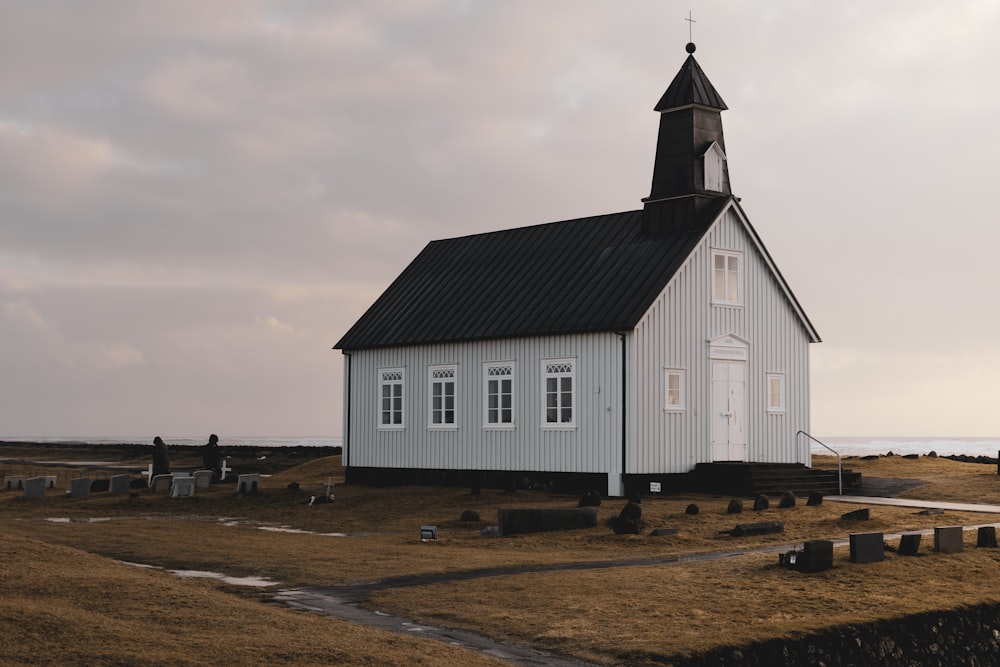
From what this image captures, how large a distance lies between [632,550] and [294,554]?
5.92m

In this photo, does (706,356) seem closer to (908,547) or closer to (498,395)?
(498,395)

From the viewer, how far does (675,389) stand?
108 ft

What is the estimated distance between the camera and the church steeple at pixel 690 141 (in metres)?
35.1

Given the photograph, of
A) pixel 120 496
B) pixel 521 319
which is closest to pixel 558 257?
pixel 521 319

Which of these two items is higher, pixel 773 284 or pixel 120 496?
pixel 773 284

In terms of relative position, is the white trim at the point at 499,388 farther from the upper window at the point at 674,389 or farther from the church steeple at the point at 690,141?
the church steeple at the point at 690,141

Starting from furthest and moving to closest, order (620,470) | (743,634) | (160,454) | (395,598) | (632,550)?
(160,454)
(620,470)
(632,550)
(395,598)
(743,634)

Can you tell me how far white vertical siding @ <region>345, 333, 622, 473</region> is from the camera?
3225 centimetres

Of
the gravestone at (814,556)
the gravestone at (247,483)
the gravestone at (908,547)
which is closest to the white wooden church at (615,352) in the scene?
the gravestone at (247,483)

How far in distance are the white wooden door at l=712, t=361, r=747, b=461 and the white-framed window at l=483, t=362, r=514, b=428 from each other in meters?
5.59

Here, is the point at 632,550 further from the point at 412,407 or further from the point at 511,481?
the point at 412,407

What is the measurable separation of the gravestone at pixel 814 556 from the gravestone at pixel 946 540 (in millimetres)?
3104

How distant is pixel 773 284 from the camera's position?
35.9 metres

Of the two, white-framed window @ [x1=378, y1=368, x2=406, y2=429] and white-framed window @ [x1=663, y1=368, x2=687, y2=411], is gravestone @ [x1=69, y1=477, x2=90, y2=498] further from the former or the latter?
white-framed window @ [x1=663, y1=368, x2=687, y2=411]
